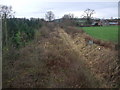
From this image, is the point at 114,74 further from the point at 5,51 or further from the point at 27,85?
the point at 5,51

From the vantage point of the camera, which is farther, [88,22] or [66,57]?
[88,22]

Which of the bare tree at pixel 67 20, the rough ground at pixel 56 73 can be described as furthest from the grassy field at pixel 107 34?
the bare tree at pixel 67 20

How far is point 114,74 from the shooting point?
292 inches

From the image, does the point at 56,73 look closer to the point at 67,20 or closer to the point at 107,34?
the point at 107,34

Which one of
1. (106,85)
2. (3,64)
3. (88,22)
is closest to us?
(106,85)

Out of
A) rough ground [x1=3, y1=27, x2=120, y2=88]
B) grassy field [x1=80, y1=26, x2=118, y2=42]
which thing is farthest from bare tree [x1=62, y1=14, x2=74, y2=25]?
rough ground [x1=3, y1=27, x2=120, y2=88]

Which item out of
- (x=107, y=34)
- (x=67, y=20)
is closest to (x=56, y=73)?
(x=107, y=34)

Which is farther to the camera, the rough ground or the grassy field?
the grassy field

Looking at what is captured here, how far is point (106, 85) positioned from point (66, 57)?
344 centimetres

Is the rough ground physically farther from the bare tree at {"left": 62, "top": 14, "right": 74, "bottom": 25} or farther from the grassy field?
the bare tree at {"left": 62, "top": 14, "right": 74, "bottom": 25}

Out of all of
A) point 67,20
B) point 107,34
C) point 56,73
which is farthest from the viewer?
point 67,20

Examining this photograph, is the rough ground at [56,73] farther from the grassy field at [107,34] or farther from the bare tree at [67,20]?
the bare tree at [67,20]

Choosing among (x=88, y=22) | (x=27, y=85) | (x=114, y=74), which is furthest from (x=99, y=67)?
(x=88, y=22)

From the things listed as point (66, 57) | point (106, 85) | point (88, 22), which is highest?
point (88, 22)
